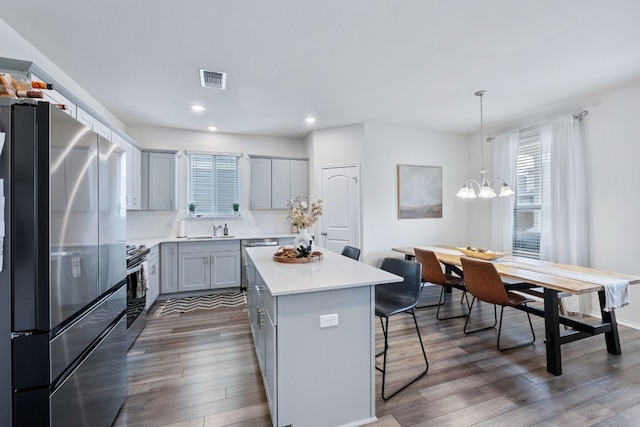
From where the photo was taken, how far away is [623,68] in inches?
113

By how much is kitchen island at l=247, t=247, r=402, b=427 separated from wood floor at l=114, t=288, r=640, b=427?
276mm

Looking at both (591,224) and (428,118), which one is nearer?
(591,224)

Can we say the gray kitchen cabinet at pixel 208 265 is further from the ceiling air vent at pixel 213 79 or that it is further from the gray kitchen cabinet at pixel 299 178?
the ceiling air vent at pixel 213 79

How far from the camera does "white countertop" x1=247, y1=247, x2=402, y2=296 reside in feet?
5.43

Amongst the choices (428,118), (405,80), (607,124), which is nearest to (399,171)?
(428,118)

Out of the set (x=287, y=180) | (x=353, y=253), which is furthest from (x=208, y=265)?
(x=353, y=253)

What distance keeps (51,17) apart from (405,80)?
3.08 meters

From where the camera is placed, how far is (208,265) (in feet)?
14.8

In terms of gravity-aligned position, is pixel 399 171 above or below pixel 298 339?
above

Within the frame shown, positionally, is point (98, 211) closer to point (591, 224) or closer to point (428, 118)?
point (428, 118)

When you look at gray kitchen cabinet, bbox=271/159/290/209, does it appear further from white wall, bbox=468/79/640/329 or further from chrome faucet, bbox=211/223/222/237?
white wall, bbox=468/79/640/329

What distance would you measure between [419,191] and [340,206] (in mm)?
1446

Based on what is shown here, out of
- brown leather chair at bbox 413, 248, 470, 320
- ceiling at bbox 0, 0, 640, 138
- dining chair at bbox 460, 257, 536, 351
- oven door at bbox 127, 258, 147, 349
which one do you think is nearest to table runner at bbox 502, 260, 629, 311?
dining chair at bbox 460, 257, 536, 351

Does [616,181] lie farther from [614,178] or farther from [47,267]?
[47,267]
